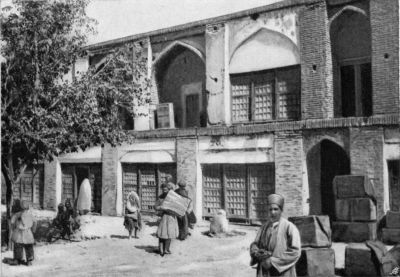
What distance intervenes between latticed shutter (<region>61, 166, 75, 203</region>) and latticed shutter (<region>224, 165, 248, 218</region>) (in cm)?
797

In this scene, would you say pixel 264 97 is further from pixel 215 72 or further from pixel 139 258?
pixel 139 258

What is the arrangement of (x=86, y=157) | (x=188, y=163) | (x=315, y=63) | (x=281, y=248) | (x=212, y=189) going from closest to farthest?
(x=281, y=248) → (x=315, y=63) → (x=212, y=189) → (x=188, y=163) → (x=86, y=157)

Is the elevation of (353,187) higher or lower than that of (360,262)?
higher

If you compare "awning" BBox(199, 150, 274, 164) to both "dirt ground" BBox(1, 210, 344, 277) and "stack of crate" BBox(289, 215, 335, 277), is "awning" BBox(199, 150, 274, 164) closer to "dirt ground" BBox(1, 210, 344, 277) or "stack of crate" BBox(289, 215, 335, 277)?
"dirt ground" BBox(1, 210, 344, 277)

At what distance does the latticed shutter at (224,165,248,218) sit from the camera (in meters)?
16.2

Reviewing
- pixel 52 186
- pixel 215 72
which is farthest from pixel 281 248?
pixel 52 186

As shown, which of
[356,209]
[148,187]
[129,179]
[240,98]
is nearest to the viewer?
[356,209]

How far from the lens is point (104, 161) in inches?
774

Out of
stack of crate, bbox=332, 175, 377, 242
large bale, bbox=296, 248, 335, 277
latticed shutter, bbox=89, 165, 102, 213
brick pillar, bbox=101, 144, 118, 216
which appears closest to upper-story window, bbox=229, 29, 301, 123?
stack of crate, bbox=332, 175, 377, 242

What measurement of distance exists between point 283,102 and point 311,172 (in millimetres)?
2549

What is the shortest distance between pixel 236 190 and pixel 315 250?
7.60 m

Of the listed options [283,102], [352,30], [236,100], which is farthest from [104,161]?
[352,30]

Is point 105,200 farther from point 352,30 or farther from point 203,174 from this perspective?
point 352,30

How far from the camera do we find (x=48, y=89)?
1184cm
